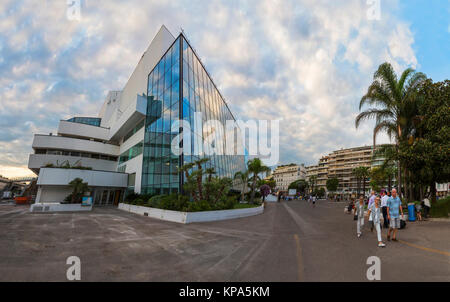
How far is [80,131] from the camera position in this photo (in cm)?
3431

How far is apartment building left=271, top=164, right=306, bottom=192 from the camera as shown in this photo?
13550 centimetres

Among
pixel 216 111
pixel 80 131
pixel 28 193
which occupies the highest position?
pixel 216 111

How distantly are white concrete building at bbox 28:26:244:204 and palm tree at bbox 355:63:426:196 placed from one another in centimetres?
1541

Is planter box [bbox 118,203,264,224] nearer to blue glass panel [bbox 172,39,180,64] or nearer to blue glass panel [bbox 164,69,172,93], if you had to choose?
blue glass panel [bbox 164,69,172,93]

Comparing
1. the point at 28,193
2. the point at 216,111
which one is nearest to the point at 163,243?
the point at 216,111

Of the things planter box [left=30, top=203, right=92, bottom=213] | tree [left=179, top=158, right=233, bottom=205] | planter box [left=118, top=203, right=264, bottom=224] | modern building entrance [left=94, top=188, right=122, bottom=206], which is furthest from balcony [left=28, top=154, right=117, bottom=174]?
tree [left=179, top=158, right=233, bottom=205]

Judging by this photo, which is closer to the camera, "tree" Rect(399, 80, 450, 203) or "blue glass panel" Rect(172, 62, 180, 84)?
"tree" Rect(399, 80, 450, 203)

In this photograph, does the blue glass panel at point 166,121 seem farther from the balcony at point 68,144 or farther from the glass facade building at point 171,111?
the balcony at point 68,144

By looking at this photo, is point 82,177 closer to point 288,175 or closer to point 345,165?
point 345,165

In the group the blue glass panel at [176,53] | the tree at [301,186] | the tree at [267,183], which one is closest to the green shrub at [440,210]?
the blue glass panel at [176,53]

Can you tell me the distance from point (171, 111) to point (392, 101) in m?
18.5
